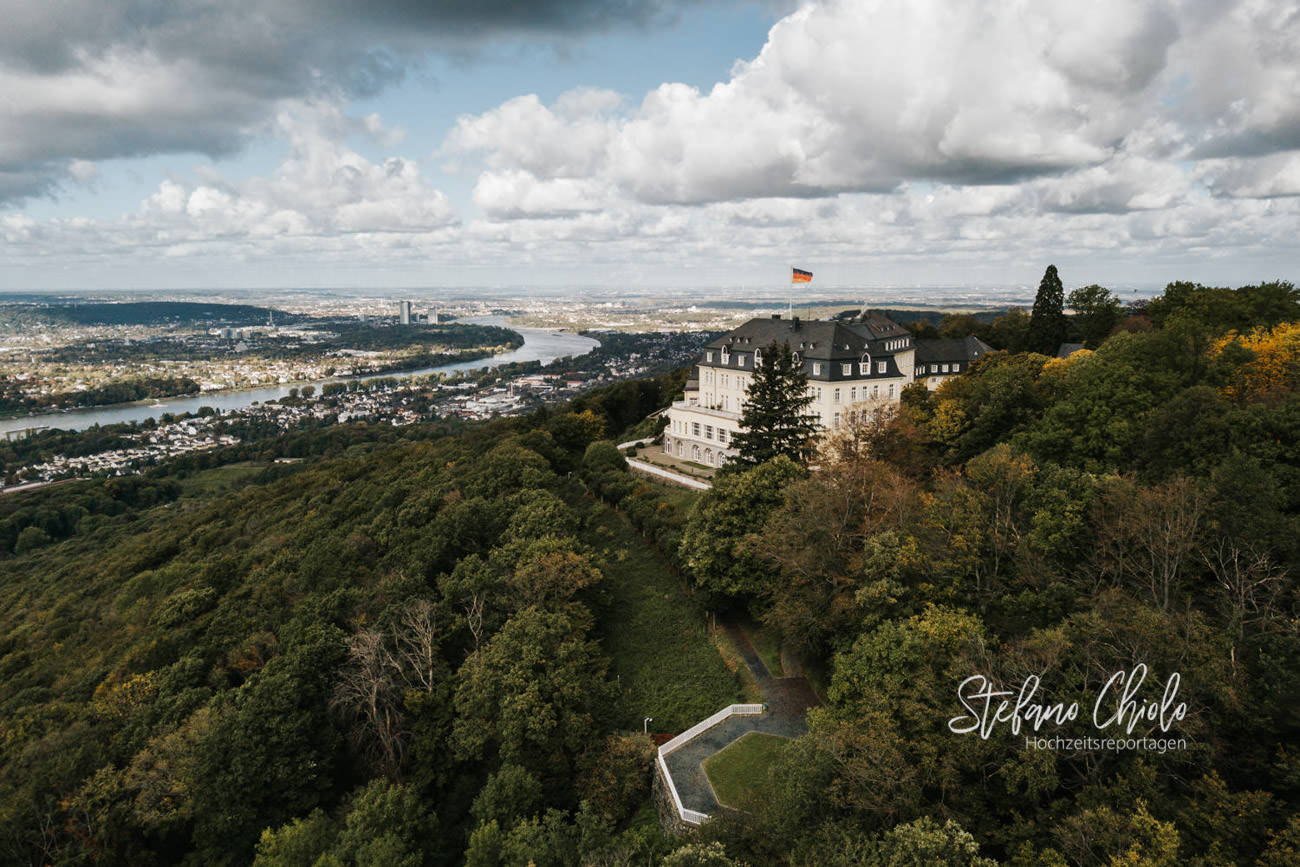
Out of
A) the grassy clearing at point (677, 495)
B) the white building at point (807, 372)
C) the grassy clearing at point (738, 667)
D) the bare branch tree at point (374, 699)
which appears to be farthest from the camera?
the white building at point (807, 372)

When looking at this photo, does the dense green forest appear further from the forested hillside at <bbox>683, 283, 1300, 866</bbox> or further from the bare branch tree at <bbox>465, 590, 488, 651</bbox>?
the bare branch tree at <bbox>465, 590, 488, 651</bbox>

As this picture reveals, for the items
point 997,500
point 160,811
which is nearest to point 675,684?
point 997,500

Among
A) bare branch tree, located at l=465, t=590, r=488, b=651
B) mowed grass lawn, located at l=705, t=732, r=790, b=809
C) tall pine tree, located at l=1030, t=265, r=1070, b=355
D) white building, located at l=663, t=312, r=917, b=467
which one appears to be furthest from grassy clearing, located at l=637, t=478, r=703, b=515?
tall pine tree, located at l=1030, t=265, r=1070, b=355

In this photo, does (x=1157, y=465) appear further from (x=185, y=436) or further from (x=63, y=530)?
(x=185, y=436)

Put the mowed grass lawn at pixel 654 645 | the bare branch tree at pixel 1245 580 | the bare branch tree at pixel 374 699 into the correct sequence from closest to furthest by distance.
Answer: the bare branch tree at pixel 1245 580 → the bare branch tree at pixel 374 699 → the mowed grass lawn at pixel 654 645

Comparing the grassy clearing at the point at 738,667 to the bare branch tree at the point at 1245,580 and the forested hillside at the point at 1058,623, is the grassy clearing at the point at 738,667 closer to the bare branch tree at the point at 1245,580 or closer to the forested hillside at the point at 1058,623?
the forested hillside at the point at 1058,623

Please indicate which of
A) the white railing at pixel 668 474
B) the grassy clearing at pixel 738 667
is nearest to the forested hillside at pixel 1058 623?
the grassy clearing at pixel 738 667
